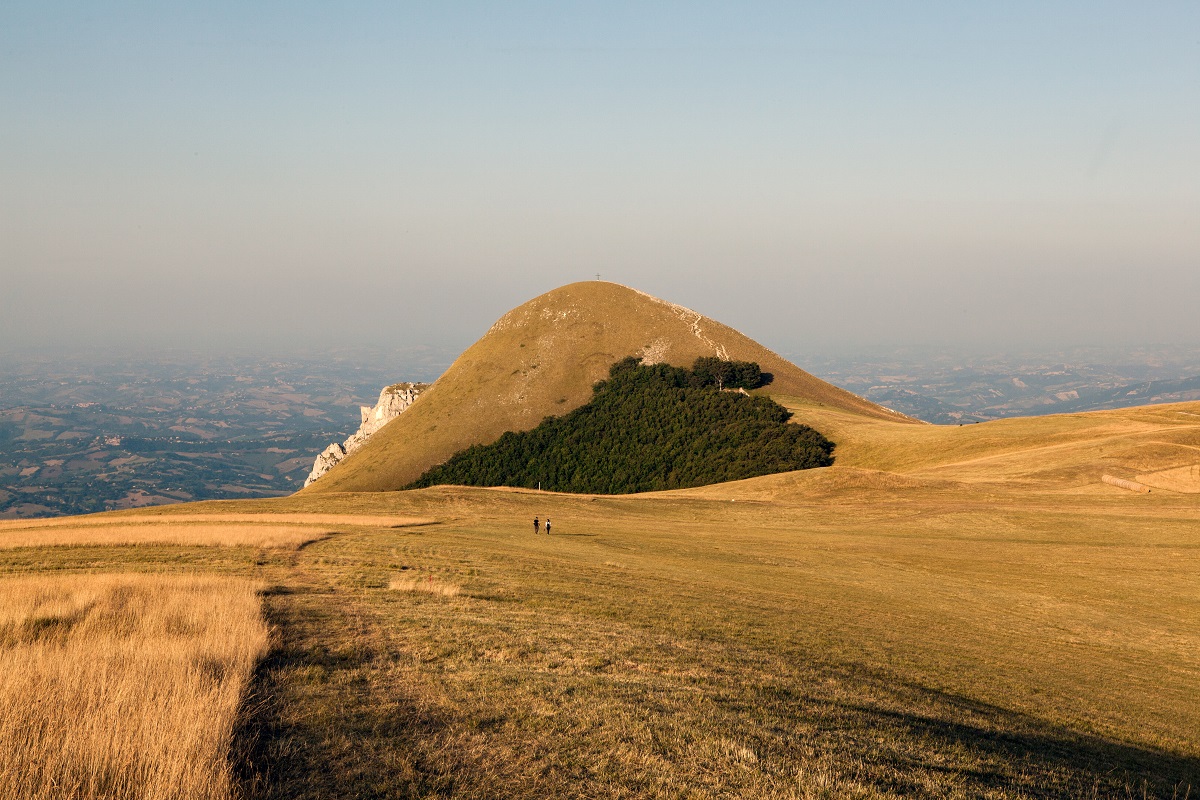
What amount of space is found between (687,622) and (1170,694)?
46.1ft

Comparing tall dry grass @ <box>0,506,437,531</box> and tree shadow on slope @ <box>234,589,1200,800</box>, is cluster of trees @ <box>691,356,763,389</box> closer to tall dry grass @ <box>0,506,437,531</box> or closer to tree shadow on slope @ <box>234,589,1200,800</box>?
tall dry grass @ <box>0,506,437,531</box>

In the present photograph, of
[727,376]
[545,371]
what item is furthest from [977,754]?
[545,371]

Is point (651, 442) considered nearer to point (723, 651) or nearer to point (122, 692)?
point (723, 651)

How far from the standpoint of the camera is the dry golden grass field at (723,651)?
1041cm

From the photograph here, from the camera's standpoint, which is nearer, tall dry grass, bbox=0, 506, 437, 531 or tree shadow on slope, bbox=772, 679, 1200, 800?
tree shadow on slope, bbox=772, 679, 1200, 800

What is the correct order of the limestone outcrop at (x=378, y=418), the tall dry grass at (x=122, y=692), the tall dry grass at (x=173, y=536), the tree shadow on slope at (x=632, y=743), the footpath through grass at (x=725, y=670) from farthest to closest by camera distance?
the limestone outcrop at (x=378, y=418), the tall dry grass at (x=173, y=536), the footpath through grass at (x=725, y=670), the tree shadow on slope at (x=632, y=743), the tall dry grass at (x=122, y=692)

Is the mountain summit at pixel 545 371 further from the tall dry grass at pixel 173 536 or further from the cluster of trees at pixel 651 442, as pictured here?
the tall dry grass at pixel 173 536

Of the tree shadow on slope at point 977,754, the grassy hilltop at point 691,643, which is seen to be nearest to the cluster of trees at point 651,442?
the grassy hilltop at point 691,643

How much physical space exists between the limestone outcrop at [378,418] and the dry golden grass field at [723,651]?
10903 centimetres

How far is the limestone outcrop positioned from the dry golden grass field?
109 metres

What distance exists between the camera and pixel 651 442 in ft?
407

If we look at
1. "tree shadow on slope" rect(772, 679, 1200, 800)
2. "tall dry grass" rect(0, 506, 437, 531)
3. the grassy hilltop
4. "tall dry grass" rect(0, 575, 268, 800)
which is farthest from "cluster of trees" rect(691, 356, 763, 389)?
"tall dry grass" rect(0, 575, 268, 800)

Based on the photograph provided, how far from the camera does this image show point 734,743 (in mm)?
11117

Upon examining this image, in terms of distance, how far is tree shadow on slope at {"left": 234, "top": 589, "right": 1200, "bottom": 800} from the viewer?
9570 mm
